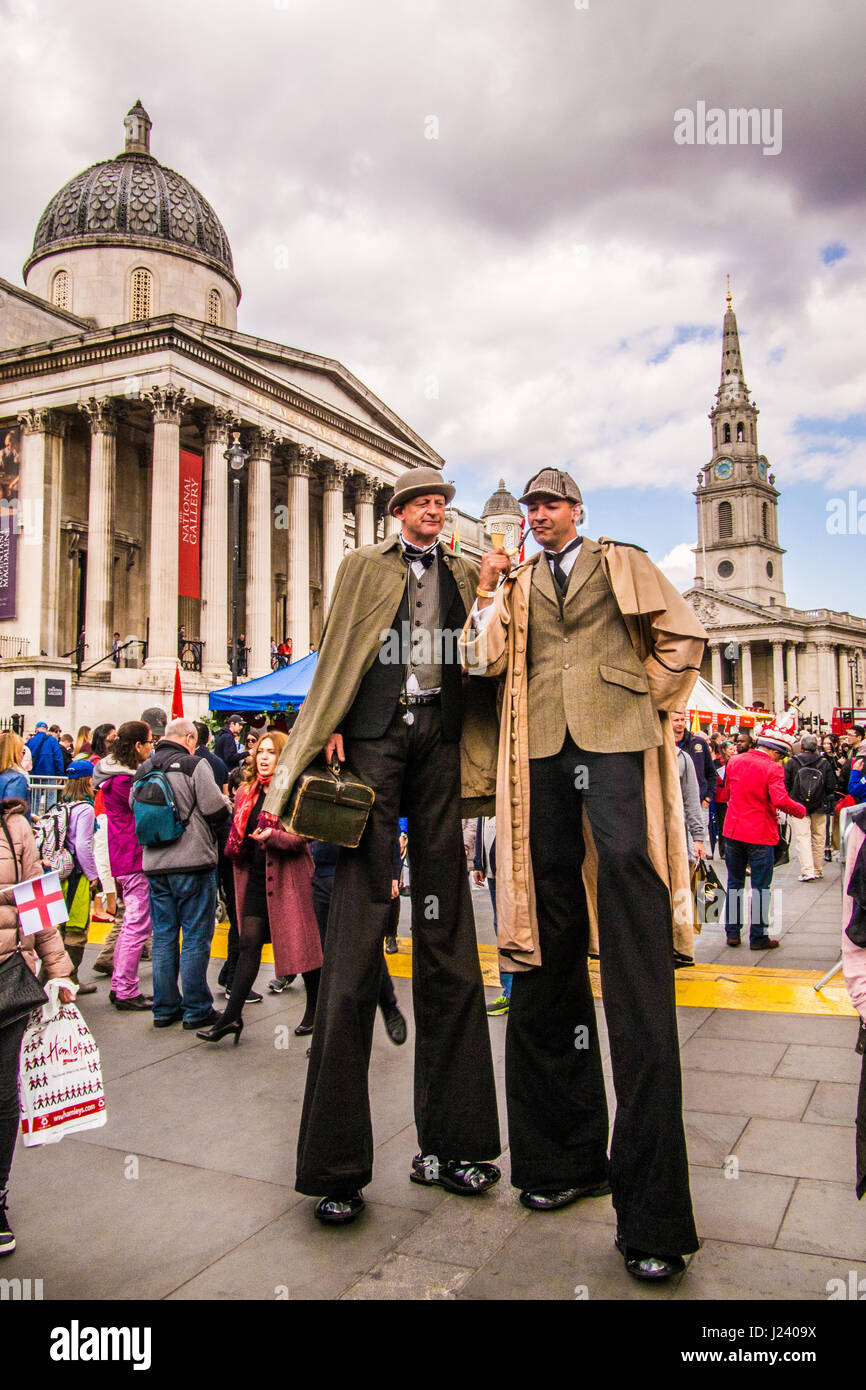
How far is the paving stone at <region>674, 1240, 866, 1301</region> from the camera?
2951 millimetres

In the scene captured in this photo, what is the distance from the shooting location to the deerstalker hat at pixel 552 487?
3.87m

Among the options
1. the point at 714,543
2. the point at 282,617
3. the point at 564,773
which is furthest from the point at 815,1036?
the point at 714,543

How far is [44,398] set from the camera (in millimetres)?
33062

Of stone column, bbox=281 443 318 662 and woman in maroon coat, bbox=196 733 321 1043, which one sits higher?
stone column, bbox=281 443 318 662

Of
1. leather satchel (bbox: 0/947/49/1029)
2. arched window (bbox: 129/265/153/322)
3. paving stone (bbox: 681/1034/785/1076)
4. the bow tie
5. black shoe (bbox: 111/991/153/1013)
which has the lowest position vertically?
black shoe (bbox: 111/991/153/1013)

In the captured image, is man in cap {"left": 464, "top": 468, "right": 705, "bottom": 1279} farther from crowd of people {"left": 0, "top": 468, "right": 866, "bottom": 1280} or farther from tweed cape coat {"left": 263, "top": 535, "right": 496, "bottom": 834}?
tweed cape coat {"left": 263, "top": 535, "right": 496, "bottom": 834}

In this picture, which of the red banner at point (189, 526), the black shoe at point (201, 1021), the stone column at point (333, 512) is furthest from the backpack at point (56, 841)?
the stone column at point (333, 512)

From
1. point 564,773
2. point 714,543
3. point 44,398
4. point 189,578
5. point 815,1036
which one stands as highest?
point 714,543

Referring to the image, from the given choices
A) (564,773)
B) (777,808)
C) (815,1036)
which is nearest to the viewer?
(564,773)

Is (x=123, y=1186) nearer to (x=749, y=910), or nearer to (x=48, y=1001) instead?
(x=48, y=1001)

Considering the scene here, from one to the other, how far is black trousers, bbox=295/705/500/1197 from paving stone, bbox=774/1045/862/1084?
7.93ft

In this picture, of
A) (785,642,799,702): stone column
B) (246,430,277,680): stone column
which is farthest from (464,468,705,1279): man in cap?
(785,642,799,702): stone column

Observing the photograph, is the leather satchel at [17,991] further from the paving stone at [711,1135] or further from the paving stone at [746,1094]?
the paving stone at [746,1094]
